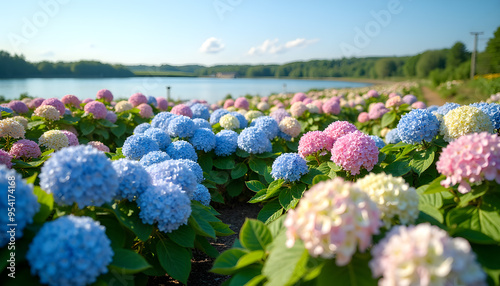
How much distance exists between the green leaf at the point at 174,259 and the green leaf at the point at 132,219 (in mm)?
204

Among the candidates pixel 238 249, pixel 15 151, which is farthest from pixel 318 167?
pixel 15 151

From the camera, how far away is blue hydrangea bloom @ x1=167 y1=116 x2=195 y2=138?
381 cm

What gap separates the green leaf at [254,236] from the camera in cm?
165

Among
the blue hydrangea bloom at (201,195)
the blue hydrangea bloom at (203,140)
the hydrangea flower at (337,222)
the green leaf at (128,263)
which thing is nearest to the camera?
the hydrangea flower at (337,222)

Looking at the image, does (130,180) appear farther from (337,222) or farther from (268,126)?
(268,126)

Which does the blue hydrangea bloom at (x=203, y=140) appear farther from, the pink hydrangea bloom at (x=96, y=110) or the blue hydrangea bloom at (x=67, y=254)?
the blue hydrangea bloom at (x=67, y=254)

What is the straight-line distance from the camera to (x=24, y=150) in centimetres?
299

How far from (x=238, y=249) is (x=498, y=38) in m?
53.3

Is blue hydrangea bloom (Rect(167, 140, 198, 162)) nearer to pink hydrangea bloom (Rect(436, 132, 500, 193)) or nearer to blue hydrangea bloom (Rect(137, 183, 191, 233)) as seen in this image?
blue hydrangea bloom (Rect(137, 183, 191, 233))

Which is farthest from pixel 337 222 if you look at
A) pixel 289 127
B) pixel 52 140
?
pixel 289 127

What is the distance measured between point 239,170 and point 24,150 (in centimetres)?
228

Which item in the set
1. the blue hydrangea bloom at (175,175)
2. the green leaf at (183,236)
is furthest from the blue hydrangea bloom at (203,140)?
the green leaf at (183,236)

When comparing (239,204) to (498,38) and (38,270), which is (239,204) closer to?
(38,270)

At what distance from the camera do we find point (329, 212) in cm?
115
